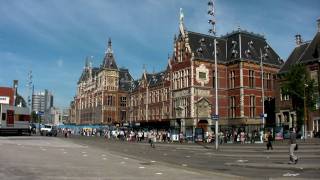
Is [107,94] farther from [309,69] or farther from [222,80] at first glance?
[309,69]

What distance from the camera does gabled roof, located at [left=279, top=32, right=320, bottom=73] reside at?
60.7 m

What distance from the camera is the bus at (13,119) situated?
53.8m

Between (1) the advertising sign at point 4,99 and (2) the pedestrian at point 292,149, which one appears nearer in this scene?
(2) the pedestrian at point 292,149

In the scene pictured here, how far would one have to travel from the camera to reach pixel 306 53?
6325cm

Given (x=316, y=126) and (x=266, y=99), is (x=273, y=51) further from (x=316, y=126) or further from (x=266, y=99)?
(x=316, y=126)

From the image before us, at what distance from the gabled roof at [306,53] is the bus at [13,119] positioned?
40.3 meters

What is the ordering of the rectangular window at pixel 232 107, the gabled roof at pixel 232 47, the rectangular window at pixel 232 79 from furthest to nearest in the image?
the rectangular window at pixel 232 79 < the gabled roof at pixel 232 47 < the rectangular window at pixel 232 107

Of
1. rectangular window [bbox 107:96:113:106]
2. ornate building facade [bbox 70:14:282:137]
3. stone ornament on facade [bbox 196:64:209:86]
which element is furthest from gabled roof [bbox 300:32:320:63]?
rectangular window [bbox 107:96:113:106]

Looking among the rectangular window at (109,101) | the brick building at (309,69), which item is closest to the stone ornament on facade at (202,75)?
the brick building at (309,69)

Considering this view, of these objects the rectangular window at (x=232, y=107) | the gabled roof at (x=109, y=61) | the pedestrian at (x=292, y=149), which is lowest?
the pedestrian at (x=292, y=149)

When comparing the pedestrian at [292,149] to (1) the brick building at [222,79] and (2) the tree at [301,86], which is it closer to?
(2) the tree at [301,86]

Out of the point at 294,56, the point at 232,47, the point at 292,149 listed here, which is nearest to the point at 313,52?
the point at 294,56

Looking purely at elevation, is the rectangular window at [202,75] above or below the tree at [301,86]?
above

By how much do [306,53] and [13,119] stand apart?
44012mm
